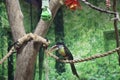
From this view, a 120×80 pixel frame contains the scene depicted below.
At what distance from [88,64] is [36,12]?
844 millimetres

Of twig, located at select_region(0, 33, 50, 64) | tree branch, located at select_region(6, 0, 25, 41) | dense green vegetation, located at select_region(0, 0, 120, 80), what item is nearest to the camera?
twig, located at select_region(0, 33, 50, 64)

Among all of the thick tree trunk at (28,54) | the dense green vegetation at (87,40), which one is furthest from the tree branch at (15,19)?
→ the dense green vegetation at (87,40)

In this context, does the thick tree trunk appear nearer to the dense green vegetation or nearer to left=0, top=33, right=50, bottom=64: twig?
left=0, top=33, right=50, bottom=64: twig

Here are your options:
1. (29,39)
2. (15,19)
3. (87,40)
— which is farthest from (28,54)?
(87,40)

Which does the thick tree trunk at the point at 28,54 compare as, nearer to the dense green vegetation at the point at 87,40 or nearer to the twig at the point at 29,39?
the twig at the point at 29,39

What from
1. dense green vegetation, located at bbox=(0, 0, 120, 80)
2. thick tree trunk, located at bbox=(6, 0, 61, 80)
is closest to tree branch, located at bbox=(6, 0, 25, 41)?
thick tree trunk, located at bbox=(6, 0, 61, 80)

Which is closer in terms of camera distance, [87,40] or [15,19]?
[15,19]

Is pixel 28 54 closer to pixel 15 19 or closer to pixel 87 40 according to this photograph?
pixel 15 19

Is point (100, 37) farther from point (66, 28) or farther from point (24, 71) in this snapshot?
point (24, 71)

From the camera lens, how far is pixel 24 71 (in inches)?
80.4

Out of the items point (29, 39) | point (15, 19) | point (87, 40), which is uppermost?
point (15, 19)

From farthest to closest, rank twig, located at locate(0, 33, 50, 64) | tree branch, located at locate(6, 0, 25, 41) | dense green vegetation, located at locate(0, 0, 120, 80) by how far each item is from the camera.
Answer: dense green vegetation, located at locate(0, 0, 120, 80), tree branch, located at locate(6, 0, 25, 41), twig, located at locate(0, 33, 50, 64)

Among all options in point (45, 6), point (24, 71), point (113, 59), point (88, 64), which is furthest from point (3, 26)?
point (45, 6)

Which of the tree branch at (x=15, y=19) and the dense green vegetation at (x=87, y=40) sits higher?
the tree branch at (x=15, y=19)
